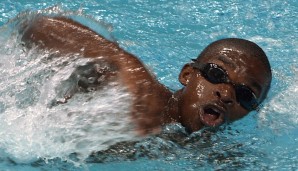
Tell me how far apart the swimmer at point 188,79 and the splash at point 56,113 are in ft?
0.18

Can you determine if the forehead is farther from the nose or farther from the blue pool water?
the blue pool water

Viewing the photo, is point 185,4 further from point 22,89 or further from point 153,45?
point 22,89

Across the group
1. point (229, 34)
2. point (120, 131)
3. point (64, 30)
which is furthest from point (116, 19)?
point (120, 131)

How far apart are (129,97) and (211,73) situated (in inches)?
15.7

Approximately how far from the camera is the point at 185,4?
209 inches

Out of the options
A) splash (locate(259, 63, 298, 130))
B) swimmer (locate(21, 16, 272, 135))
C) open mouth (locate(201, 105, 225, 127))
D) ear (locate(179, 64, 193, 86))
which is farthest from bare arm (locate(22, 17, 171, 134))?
splash (locate(259, 63, 298, 130))

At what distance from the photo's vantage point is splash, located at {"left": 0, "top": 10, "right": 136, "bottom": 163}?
9.73 feet

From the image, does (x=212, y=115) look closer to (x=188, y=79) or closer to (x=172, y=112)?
(x=172, y=112)

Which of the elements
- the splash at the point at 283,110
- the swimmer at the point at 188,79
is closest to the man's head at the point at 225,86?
the swimmer at the point at 188,79

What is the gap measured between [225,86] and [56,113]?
2.65 ft

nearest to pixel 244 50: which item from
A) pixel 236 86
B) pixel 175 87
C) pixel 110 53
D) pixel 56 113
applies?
pixel 236 86

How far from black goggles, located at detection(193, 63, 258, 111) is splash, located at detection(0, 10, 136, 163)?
0.39 meters

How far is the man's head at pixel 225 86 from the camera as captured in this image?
9.60 ft

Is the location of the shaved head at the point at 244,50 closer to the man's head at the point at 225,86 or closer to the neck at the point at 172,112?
the man's head at the point at 225,86
